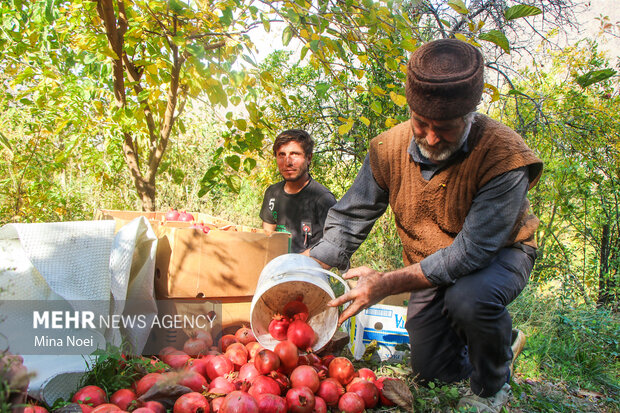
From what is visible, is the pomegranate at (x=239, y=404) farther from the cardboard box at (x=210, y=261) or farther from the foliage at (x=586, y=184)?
the foliage at (x=586, y=184)

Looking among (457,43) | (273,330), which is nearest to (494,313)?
(273,330)

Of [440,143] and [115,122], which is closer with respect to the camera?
[440,143]

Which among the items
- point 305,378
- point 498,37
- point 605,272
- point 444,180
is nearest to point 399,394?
point 305,378

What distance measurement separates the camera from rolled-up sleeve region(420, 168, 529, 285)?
2.10 meters

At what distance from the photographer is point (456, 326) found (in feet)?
7.45

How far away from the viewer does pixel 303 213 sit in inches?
160

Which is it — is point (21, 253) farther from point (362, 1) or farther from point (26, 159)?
point (26, 159)

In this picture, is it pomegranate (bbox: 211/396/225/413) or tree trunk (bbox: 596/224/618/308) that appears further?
tree trunk (bbox: 596/224/618/308)

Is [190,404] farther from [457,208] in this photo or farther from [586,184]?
[586,184]

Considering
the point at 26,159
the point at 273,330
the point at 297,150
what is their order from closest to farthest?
1. the point at 273,330
2. the point at 297,150
3. the point at 26,159

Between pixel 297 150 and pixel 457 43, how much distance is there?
2.19m

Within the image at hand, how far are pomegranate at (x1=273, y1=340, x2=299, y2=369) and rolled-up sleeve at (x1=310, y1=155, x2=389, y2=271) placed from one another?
1.79 ft

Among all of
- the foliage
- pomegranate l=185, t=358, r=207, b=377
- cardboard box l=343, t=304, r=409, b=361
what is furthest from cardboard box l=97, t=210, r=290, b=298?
the foliage

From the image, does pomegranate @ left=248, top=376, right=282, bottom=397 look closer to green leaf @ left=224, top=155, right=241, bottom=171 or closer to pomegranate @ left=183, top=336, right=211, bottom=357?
pomegranate @ left=183, top=336, right=211, bottom=357
